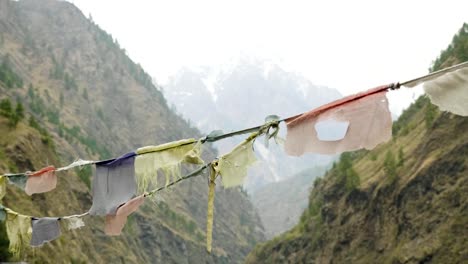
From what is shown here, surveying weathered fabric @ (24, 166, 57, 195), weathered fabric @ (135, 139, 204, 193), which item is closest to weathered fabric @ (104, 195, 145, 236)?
weathered fabric @ (135, 139, 204, 193)

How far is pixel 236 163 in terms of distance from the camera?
5.22 metres

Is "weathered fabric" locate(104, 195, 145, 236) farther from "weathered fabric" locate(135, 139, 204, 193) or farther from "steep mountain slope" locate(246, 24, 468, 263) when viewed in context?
"steep mountain slope" locate(246, 24, 468, 263)

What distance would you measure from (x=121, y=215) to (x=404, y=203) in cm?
3457

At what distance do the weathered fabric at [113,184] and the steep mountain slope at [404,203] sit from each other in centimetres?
2733

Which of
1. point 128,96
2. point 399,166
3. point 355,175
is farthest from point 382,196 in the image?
point 128,96

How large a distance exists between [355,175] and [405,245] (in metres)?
12.9

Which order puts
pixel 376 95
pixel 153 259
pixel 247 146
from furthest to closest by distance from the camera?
1. pixel 153 259
2. pixel 247 146
3. pixel 376 95

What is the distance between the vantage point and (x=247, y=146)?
5133 mm

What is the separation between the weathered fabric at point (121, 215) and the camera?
626 cm

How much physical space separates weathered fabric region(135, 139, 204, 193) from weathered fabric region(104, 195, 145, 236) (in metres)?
0.53

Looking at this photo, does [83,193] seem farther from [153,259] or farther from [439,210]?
[439,210]

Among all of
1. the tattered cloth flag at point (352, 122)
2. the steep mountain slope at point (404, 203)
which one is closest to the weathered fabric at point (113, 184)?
the tattered cloth flag at point (352, 122)

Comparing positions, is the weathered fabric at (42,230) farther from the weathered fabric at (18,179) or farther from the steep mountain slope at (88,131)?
the steep mountain slope at (88,131)

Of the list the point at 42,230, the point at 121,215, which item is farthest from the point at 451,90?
the point at 42,230
